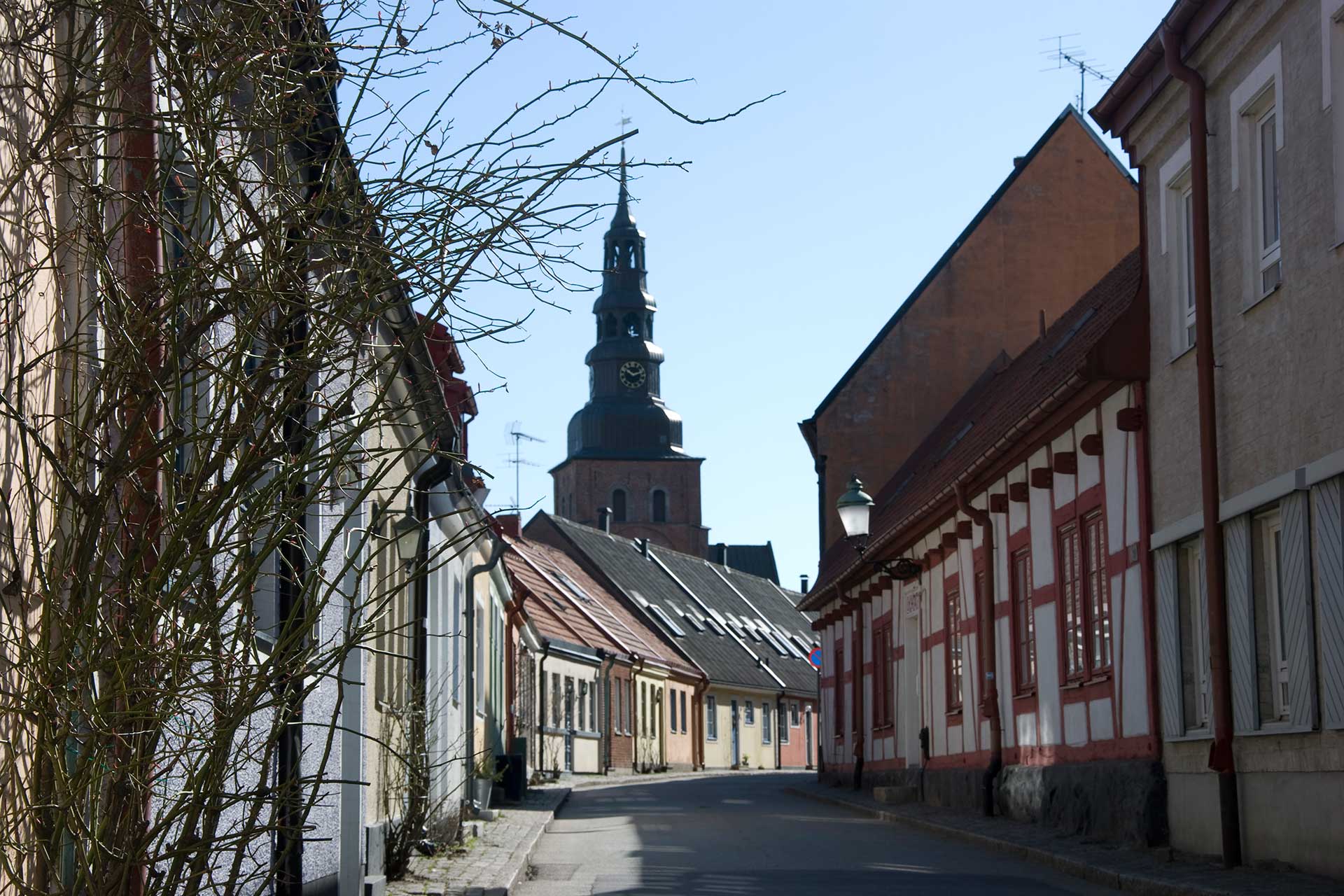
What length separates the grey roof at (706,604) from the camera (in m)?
54.8

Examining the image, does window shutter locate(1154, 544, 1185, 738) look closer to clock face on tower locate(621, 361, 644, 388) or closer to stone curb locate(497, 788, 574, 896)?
stone curb locate(497, 788, 574, 896)

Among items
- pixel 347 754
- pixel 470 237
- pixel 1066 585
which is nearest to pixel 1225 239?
pixel 1066 585

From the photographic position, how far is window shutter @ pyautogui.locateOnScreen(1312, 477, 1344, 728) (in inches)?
406

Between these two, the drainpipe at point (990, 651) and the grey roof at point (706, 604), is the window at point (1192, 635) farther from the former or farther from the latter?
the grey roof at point (706, 604)

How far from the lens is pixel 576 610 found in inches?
1748

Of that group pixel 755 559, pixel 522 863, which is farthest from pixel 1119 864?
pixel 755 559

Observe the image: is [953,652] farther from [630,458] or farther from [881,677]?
[630,458]

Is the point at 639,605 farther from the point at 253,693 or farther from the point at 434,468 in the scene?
the point at 253,693

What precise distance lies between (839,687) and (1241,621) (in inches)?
822

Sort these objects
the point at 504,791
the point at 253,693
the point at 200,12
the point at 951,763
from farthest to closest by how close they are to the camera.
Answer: the point at 504,791, the point at 951,763, the point at 200,12, the point at 253,693

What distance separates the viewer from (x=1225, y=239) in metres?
12.5

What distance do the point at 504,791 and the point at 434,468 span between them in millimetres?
12852

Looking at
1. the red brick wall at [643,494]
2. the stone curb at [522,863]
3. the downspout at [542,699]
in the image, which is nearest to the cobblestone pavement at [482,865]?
the stone curb at [522,863]

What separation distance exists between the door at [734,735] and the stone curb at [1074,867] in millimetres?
37838
